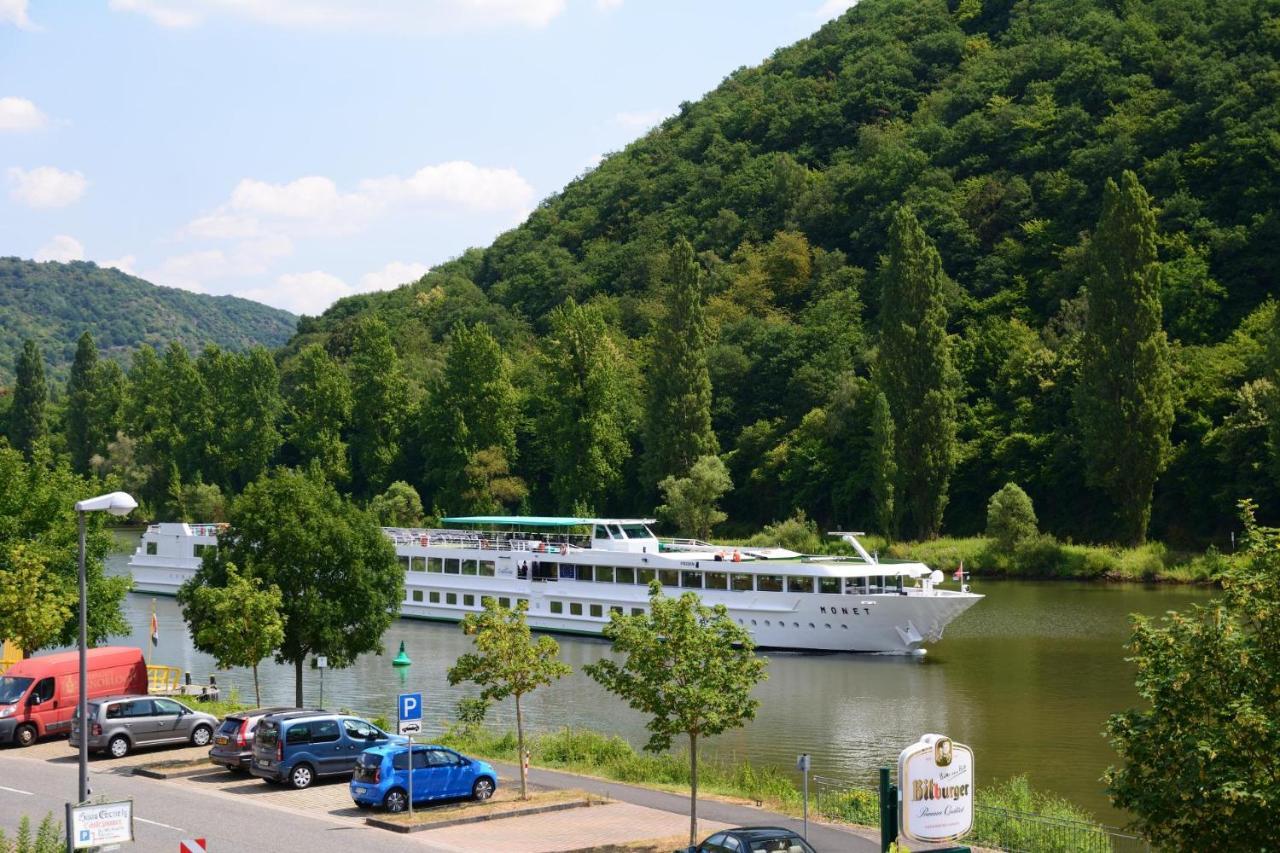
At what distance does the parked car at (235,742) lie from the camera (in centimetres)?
3122

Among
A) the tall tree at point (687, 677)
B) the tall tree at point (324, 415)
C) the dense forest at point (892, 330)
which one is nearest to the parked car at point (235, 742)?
the tall tree at point (687, 677)

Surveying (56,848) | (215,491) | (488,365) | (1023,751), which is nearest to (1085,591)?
(1023,751)

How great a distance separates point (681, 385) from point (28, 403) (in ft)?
296

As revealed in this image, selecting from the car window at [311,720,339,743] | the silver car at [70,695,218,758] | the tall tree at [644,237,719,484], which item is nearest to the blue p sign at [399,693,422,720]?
the car window at [311,720,339,743]

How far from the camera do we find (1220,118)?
4232 inches

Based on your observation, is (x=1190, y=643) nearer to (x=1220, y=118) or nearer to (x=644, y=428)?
(x=644, y=428)

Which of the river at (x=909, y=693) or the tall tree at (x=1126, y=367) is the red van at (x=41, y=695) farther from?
the tall tree at (x=1126, y=367)

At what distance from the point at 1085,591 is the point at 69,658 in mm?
53082

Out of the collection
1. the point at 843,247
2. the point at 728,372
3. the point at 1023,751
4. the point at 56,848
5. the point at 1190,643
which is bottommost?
the point at 1023,751

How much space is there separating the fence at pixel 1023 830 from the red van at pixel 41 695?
19520mm

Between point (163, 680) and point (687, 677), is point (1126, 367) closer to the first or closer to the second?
point (163, 680)

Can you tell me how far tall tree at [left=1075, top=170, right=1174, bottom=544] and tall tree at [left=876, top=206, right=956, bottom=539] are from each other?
8.45m

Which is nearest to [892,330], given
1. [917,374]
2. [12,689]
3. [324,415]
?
[917,374]

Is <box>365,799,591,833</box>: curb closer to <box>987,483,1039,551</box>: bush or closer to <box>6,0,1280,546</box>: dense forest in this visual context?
<box>987,483,1039,551</box>: bush
